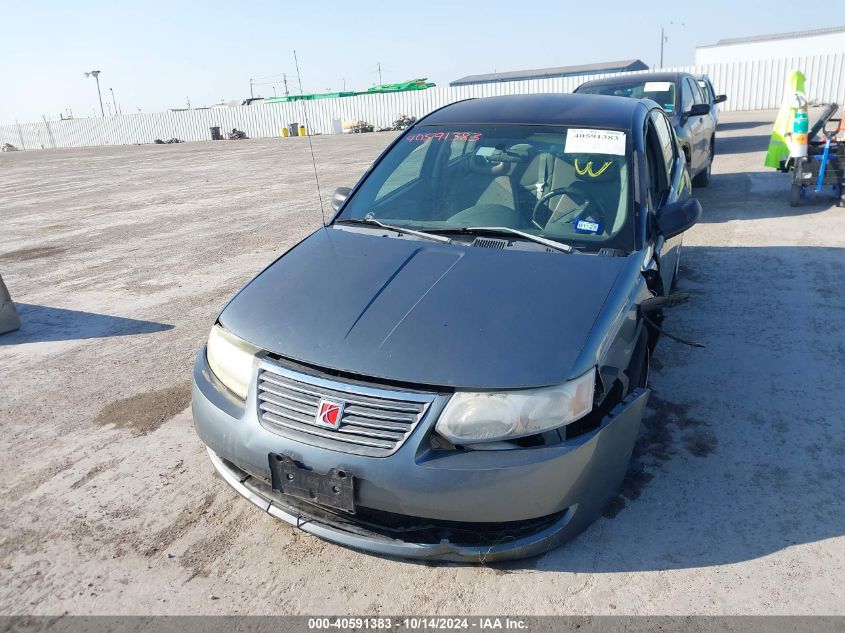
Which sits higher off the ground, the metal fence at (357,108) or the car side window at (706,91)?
the car side window at (706,91)

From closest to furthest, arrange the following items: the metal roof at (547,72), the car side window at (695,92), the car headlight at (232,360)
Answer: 1. the car headlight at (232,360)
2. the car side window at (695,92)
3. the metal roof at (547,72)

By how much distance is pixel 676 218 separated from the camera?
3475mm

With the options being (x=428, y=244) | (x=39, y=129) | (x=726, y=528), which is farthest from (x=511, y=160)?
(x=39, y=129)

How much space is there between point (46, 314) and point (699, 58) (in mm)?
57139

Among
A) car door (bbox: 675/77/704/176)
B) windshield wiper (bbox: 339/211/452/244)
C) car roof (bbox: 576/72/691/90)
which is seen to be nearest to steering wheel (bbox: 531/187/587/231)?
windshield wiper (bbox: 339/211/452/244)

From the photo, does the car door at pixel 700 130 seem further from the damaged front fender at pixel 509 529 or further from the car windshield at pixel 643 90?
the damaged front fender at pixel 509 529

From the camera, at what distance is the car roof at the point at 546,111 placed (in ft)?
12.6

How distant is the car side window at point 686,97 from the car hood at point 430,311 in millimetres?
7243

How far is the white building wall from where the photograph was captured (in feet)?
166

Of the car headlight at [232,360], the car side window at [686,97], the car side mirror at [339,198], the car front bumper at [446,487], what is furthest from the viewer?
the car side window at [686,97]

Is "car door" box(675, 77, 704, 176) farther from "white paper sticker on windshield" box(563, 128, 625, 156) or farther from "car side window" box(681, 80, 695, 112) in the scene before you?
"white paper sticker on windshield" box(563, 128, 625, 156)

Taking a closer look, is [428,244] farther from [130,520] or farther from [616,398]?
[130,520]

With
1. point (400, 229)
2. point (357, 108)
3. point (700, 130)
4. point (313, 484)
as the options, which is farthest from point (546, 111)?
point (357, 108)

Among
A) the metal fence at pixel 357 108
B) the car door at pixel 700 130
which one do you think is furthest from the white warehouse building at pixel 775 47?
the car door at pixel 700 130
